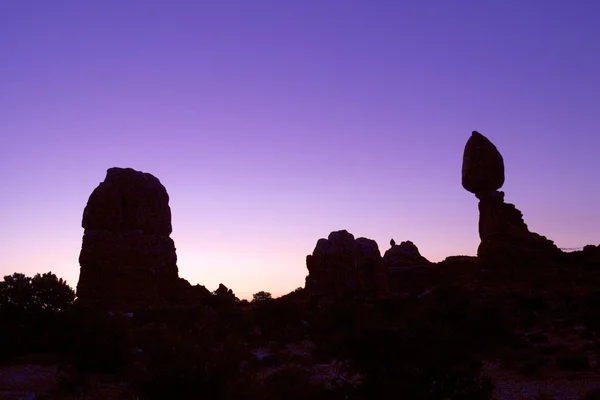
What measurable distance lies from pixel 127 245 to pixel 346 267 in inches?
556

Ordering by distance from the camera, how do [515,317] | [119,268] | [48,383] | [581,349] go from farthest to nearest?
1. [119,268]
2. [515,317]
3. [581,349]
4. [48,383]

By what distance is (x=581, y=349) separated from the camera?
1653cm

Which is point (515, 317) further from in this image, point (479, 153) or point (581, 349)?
point (479, 153)

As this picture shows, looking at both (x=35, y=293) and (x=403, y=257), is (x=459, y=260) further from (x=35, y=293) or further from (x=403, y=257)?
(x=35, y=293)

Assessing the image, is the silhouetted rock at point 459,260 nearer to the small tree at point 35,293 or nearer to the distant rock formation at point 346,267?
the distant rock formation at point 346,267

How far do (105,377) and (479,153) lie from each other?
3564 centimetres

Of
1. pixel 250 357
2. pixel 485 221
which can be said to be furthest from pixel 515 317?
pixel 485 221

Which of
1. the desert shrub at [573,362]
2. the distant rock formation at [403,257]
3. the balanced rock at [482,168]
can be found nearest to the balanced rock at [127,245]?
the distant rock formation at [403,257]

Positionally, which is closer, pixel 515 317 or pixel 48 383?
pixel 48 383

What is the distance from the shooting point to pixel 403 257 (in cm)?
4681

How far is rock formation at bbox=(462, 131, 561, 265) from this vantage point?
38.6 metres

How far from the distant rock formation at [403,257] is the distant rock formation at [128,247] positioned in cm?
1687

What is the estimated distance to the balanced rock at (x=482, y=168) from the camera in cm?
4241

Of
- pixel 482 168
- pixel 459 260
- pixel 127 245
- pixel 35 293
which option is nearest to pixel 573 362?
pixel 35 293
